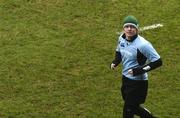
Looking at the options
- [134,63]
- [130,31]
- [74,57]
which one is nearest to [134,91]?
[134,63]

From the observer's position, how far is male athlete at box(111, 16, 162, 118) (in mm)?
9445

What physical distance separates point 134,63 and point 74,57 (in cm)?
427

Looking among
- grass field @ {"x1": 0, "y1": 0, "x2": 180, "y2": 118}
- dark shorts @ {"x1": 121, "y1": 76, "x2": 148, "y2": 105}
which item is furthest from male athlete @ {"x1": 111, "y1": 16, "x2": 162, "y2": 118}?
grass field @ {"x1": 0, "y1": 0, "x2": 180, "y2": 118}

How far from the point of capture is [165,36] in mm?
14797

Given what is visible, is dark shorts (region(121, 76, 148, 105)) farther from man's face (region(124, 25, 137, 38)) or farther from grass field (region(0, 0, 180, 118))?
grass field (region(0, 0, 180, 118))

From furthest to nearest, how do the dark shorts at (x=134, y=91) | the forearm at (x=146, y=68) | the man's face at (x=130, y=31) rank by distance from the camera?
the dark shorts at (x=134, y=91), the man's face at (x=130, y=31), the forearm at (x=146, y=68)

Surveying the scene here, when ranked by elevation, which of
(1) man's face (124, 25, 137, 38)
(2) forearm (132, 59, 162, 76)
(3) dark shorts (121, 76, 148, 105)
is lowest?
(3) dark shorts (121, 76, 148, 105)

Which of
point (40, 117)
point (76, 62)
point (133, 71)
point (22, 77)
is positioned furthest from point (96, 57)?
point (133, 71)

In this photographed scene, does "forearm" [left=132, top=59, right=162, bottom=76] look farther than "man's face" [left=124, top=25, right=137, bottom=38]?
No

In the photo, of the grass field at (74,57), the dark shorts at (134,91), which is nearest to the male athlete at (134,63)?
the dark shorts at (134,91)

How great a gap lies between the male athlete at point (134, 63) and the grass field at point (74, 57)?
152cm

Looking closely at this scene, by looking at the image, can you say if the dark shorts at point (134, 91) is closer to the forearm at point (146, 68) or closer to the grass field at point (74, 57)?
the forearm at point (146, 68)

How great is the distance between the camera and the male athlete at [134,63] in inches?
372

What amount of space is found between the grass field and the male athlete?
1.52 m
